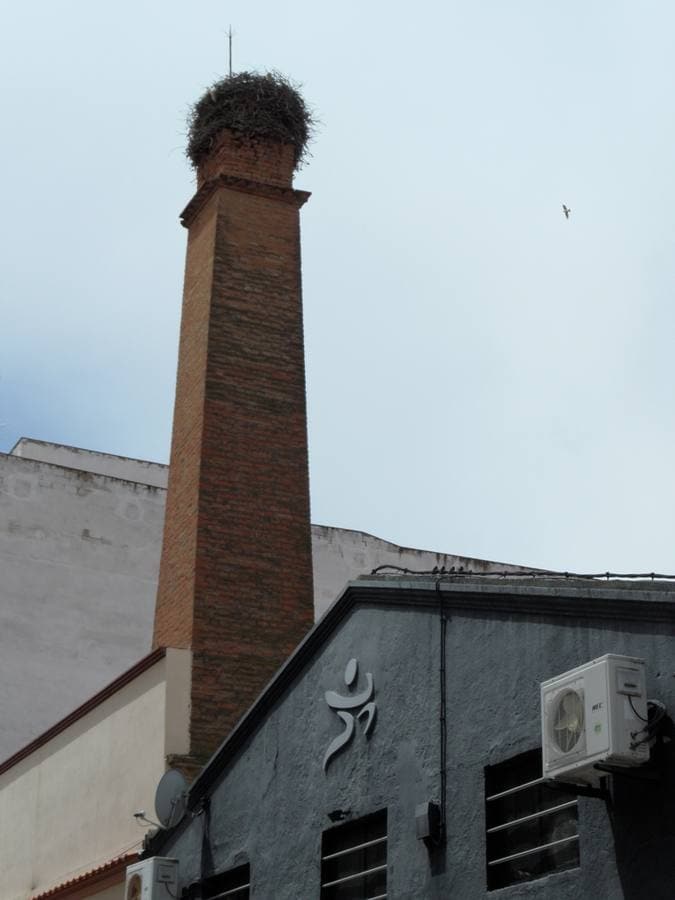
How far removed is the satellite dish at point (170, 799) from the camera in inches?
545

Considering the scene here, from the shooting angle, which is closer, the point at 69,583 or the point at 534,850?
the point at 534,850

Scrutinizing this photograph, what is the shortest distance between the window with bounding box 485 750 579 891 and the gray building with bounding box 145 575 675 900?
0.01 m

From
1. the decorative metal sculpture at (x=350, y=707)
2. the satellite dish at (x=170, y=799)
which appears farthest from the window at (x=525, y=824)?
the satellite dish at (x=170, y=799)

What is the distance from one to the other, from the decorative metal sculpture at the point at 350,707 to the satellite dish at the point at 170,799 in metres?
2.34

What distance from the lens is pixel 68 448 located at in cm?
2778

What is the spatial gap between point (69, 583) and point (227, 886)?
12022 millimetres

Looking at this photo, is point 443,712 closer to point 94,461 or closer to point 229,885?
point 229,885

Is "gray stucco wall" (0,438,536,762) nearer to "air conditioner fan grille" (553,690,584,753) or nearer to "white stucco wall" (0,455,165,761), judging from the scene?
"white stucco wall" (0,455,165,761)

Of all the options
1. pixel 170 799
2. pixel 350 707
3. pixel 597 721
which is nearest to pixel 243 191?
pixel 170 799

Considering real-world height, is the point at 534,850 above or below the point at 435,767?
below

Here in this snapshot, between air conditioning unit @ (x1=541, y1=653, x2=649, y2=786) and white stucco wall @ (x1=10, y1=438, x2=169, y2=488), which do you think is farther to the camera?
white stucco wall @ (x1=10, y1=438, x2=169, y2=488)

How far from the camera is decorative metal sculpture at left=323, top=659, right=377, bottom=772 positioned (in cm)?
1166

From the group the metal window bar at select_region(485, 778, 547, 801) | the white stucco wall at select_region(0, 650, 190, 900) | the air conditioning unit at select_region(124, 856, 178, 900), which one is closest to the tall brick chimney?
the white stucco wall at select_region(0, 650, 190, 900)

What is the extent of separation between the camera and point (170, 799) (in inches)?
548
